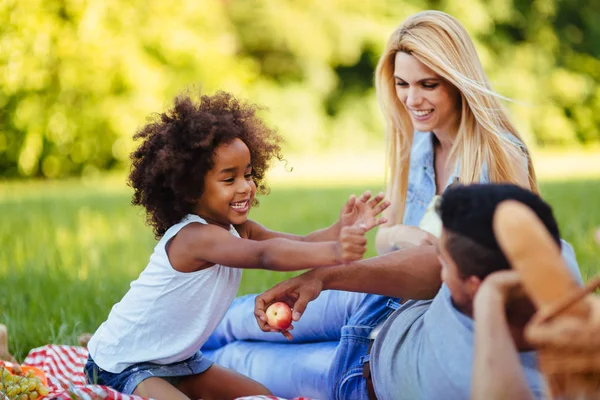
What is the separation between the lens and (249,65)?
20.0 m

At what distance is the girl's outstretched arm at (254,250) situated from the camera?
232 centimetres

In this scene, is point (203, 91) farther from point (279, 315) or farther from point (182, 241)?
point (279, 315)

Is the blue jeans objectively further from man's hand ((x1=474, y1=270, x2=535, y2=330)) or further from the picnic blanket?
man's hand ((x1=474, y1=270, x2=535, y2=330))

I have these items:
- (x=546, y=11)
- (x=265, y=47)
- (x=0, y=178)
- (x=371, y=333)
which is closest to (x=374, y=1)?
(x=265, y=47)

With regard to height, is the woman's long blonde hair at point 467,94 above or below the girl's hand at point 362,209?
above

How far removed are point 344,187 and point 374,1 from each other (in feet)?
36.8

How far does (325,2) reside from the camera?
814 inches

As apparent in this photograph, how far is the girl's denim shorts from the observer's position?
2.72 metres

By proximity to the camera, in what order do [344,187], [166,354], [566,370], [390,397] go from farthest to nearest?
[344,187]
[166,354]
[390,397]
[566,370]

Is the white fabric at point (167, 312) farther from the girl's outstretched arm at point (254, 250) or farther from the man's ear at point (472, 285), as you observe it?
the man's ear at point (472, 285)

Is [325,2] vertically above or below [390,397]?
above

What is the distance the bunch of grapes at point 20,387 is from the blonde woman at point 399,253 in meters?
0.79

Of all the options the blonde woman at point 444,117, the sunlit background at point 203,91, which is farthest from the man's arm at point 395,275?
the sunlit background at point 203,91

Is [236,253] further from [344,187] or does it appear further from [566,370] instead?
[344,187]
